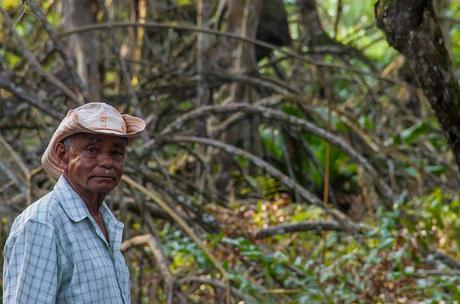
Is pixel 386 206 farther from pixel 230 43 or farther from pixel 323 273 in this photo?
pixel 230 43

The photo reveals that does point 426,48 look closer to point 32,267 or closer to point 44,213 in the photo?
A: point 44,213

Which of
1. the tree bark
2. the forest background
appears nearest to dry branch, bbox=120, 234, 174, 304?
the forest background

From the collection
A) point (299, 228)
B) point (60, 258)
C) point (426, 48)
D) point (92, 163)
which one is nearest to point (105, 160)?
point (92, 163)

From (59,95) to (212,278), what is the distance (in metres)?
2.07

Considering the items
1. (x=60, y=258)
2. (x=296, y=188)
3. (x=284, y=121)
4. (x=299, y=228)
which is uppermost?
(x=60, y=258)

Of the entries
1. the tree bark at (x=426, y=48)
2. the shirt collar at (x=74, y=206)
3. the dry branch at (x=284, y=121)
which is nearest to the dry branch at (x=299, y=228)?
the dry branch at (x=284, y=121)

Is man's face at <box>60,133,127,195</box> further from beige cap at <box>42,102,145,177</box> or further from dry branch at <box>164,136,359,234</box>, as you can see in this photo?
dry branch at <box>164,136,359,234</box>

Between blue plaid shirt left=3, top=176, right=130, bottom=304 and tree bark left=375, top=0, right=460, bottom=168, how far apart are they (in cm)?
163

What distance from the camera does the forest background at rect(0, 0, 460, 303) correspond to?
14.0 feet

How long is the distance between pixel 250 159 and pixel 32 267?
3370 mm

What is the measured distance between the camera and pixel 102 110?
2.43 m

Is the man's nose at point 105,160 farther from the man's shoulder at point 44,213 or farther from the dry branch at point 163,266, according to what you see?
the dry branch at point 163,266

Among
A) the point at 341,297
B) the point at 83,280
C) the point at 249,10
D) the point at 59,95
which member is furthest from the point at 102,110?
the point at 249,10

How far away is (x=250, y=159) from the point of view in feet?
18.2
